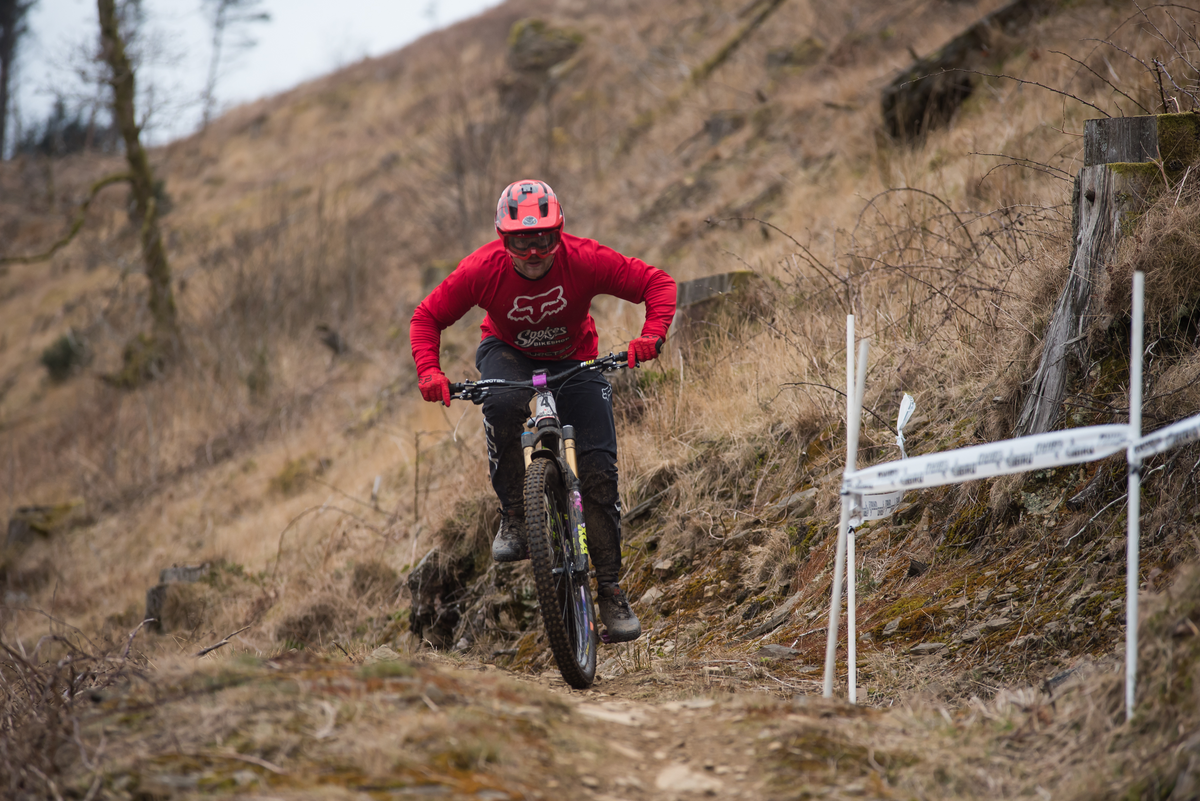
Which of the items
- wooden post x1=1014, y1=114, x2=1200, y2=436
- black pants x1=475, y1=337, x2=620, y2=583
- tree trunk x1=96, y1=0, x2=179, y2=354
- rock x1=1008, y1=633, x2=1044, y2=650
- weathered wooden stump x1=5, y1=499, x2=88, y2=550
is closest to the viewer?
rock x1=1008, y1=633, x2=1044, y2=650

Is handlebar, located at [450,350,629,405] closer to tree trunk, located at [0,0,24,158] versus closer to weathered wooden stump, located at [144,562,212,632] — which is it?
weathered wooden stump, located at [144,562,212,632]

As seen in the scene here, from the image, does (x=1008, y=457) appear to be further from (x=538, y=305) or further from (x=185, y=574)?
(x=185, y=574)

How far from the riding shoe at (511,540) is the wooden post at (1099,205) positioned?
256 centimetres

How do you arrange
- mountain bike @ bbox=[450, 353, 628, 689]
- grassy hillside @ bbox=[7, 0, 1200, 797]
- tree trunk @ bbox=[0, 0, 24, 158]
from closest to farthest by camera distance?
grassy hillside @ bbox=[7, 0, 1200, 797]
mountain bike @ bbox=[450, 353, 628, 689]
tree trunk @ bbox=[0, 0, 24, 158]

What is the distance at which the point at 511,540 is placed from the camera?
497 cm

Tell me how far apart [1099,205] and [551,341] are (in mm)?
2731

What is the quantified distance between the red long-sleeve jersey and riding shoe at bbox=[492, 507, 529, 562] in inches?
35.8

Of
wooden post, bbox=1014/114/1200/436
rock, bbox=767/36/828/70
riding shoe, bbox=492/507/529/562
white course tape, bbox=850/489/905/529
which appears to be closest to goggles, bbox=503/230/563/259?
riding shoe, bbox=492/507/529/562

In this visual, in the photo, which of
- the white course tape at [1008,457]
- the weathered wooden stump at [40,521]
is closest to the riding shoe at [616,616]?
the white course tape at [1008,457]

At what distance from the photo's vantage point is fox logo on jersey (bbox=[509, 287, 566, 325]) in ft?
15.9

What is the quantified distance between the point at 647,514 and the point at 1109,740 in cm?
406

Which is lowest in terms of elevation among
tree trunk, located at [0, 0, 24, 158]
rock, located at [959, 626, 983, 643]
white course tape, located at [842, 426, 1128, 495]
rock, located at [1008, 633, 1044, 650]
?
rock, located at [959, 626, 983, 643]

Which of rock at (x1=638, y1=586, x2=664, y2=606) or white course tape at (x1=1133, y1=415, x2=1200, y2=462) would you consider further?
rock at (x1=638, y1=586, x2=664, y2=606)

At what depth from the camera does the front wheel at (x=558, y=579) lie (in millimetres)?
4090
